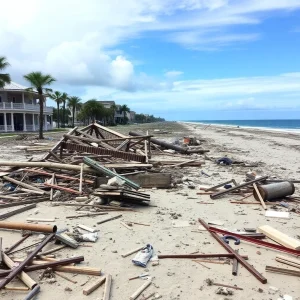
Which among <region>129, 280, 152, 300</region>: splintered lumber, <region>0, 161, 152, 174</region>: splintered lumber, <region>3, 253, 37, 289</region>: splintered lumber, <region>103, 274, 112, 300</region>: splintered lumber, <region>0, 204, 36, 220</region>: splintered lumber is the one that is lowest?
<region>0, 204, 36, 220</region>: splintered lumber

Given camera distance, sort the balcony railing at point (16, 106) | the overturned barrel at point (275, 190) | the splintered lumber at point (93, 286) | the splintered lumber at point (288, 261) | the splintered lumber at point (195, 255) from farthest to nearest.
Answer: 1. the balcony railing at point (16, 106)
2. the overturned barrel at point (275, 190)
3. the splintered lumber at point (195, 255)
4. the splintered lumber at point (288, 261)
5. the splintered lumber at point (93, 286)

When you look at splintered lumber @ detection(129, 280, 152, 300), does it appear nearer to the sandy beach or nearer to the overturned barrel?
the sandy beach

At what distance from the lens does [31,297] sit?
12.8 feet

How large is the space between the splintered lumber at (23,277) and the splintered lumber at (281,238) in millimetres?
3710

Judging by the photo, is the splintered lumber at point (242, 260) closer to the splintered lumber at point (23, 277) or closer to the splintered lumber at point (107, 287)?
the splintered lumber at point (107, 287)

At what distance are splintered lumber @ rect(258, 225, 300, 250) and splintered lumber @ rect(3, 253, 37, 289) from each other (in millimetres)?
3710

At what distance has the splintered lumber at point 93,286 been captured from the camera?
399 cm

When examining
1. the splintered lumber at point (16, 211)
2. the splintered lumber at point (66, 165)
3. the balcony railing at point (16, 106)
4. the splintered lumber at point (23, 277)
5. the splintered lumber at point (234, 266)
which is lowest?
the splintered lumber at point (16, 211)

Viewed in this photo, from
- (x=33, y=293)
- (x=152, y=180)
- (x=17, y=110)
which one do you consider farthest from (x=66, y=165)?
(x=17, y=110)

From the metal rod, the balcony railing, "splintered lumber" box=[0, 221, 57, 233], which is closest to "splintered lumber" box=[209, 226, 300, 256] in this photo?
"splintered lumber" box=[0, 221, 57, 233]

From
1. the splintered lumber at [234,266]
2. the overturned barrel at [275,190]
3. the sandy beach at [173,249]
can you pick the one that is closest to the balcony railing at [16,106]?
the sandy beach at [173,249]

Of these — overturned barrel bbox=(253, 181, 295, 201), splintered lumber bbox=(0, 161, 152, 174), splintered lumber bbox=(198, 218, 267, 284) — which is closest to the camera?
splintered lumber bbox=(198, 218, 267, 284)

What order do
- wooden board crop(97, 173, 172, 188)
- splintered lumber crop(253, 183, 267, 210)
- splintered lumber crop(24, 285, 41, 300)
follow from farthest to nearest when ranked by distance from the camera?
wooden board crop(97, 173, 172, 188)
splintered lumber crop(253, 183, 267, 210)
splintered lumber crop(24, 285, 41, 300)

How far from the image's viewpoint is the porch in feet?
164
